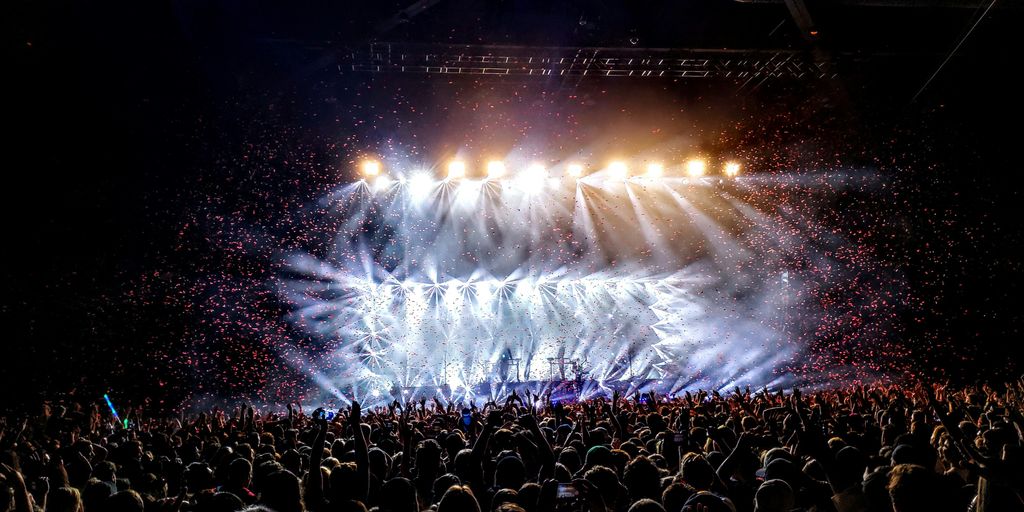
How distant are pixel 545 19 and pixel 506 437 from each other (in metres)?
6.35

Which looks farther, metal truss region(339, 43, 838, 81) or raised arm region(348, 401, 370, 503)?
metal truss region(339, 43, 838, 81)

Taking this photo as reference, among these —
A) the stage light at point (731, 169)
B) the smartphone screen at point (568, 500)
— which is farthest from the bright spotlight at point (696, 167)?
the smartphone screen at point (568, 500)

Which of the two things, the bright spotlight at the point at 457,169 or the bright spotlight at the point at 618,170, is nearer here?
Result: the bright spotlight at the point at 457,169

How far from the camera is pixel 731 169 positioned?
46.1 feet

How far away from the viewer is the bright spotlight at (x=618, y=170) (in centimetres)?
1371

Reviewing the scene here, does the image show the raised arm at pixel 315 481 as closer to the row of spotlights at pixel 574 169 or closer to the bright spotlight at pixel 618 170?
the row of spotlights at pixel 574 169

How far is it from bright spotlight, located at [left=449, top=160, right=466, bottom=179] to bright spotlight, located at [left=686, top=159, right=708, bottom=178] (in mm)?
5492

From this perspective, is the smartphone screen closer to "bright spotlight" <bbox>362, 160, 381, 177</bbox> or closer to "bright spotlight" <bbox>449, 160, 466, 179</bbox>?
"bright spotlight" <bbox>449, 160, 466, 179</bbox>

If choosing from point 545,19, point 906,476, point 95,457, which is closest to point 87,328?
point 95,457

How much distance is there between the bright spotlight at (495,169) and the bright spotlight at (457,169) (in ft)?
2.01

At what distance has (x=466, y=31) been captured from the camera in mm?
8320

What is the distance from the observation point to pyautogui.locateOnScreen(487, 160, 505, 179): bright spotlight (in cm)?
1326

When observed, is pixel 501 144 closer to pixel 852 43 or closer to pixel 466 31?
pixel 466 31

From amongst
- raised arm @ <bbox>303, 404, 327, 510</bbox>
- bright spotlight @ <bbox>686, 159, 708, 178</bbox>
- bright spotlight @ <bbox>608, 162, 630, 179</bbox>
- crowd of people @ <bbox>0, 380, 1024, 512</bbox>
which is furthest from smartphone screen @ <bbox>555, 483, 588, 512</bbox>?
bright spotlight @ <bbox>686, 159, 708, 178</bbox>
